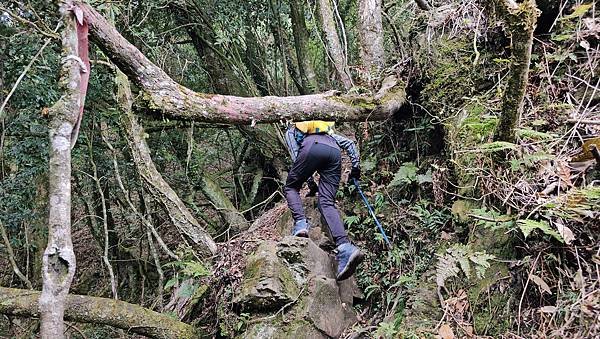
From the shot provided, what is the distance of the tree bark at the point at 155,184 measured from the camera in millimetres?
5891

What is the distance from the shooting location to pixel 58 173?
2.41 m

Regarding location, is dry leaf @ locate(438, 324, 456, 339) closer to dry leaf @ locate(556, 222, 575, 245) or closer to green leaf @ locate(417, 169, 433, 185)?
dry leaf @ locate(556, 222, 575, 245)

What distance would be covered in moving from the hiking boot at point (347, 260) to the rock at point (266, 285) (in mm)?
541

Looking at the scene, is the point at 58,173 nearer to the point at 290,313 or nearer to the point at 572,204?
the point at 290,313

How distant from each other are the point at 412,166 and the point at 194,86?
19.1ft

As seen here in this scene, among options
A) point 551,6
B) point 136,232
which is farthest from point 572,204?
point 136,232

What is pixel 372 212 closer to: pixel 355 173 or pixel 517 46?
pixel 355 173

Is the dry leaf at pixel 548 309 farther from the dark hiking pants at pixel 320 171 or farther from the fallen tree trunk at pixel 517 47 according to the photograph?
the dark hiking pants at pixel 320 171

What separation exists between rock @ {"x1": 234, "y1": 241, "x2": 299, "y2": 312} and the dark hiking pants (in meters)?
0.82

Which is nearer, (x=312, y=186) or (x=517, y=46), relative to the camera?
(x=517, y=46)

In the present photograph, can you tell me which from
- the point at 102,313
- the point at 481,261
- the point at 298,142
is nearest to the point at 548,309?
the point at 481,261

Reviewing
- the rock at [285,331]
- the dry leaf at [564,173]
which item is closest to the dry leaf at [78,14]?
the rock at [285,331]

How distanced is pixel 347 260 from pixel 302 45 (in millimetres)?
5949

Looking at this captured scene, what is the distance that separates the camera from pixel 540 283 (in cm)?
320
